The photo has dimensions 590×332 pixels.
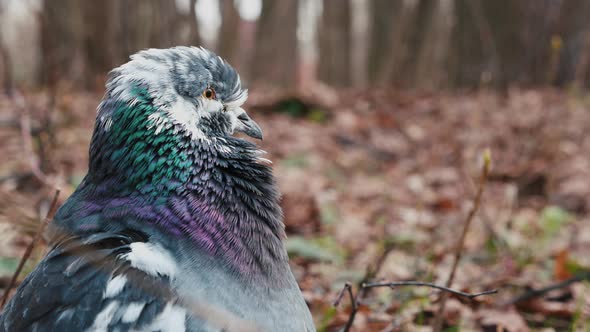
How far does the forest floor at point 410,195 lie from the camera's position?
10.8 ft

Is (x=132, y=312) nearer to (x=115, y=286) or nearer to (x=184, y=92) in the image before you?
(x=115, y=286)

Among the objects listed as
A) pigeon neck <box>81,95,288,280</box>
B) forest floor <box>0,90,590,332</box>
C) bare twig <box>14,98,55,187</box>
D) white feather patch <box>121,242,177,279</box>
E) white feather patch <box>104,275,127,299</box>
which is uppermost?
pigeon neck <box>81,95,288,280</box>

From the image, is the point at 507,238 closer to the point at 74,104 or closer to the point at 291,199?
the point at 291,199

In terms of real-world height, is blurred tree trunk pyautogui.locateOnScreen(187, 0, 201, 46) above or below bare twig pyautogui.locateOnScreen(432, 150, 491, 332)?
above

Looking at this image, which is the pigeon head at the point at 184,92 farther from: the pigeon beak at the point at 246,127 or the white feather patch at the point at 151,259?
the white feather patch at the point at 151,259

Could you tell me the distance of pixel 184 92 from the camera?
2.56 meters

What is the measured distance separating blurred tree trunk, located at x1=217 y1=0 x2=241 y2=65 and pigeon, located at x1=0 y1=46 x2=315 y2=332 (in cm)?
575

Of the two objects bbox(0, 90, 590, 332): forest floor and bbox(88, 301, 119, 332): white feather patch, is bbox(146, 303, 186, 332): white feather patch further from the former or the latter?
bbox(0, 90, 590, 332): forest floor

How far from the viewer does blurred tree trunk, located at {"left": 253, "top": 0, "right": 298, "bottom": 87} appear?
9961 mm

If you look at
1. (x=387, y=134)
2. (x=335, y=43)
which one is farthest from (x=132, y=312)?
(x=335, y=43)

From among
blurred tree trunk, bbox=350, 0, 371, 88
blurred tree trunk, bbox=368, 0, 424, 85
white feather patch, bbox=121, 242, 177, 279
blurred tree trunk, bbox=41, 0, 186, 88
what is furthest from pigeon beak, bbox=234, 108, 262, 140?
blurred tree trunk, bbox=350, 0, 371, 88

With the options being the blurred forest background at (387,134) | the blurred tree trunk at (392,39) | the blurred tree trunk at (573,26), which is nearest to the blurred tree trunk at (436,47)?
the blurred forest background at (387,134)

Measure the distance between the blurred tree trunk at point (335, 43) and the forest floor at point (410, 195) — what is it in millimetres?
2200

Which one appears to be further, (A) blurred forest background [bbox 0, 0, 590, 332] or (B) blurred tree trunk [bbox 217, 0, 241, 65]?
(B) blurred tree trunk [bbox 217, 0, 241, 65]
